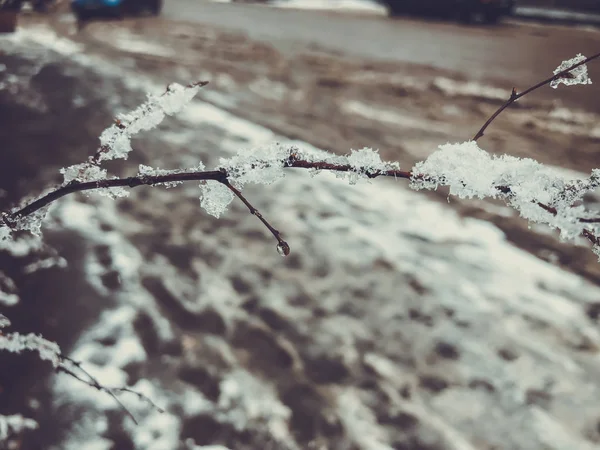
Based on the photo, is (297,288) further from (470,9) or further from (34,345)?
(470,9)

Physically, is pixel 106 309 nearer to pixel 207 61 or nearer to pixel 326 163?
pixel 326 163

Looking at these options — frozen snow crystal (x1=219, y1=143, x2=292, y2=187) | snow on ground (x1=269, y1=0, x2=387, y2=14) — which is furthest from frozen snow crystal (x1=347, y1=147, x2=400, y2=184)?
snow on ground (x1=269, y1=0, x2=387, y2=14)

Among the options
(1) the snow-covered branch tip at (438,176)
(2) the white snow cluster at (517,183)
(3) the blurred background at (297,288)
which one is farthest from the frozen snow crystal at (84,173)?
(2) the white snow cluster at (517,183)

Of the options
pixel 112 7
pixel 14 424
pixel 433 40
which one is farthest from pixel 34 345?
pixel 112 7

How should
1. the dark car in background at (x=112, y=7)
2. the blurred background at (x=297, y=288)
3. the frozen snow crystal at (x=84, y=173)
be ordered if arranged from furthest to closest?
the dark car in background at (x=112, y=7) → the blurred background at (x=297, y=288) → the frozen snow crystal at (x=84, y=173)

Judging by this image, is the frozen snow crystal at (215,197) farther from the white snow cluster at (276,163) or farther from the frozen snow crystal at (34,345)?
the frozen snow crystal at (34,345)

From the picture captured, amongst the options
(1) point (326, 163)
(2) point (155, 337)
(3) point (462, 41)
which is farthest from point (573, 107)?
(1) point (326, 163)

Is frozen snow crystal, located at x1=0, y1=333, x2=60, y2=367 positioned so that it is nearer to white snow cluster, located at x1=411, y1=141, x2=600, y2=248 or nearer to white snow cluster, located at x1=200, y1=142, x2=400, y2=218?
white snow cluster, located at x1=200, y1=142, x2=400, y2=218
